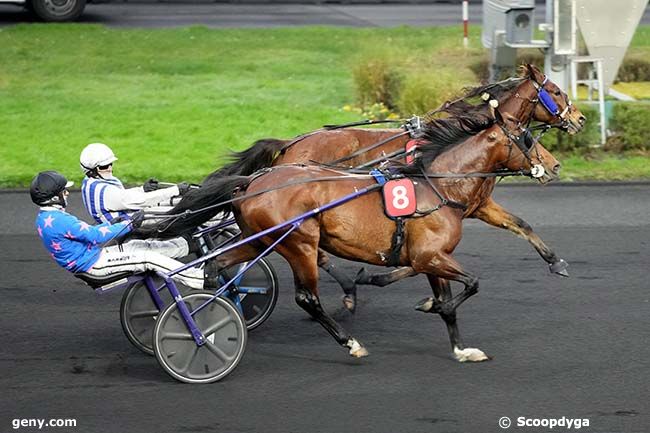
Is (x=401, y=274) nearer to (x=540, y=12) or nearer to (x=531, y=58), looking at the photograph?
(x=531, y=58)

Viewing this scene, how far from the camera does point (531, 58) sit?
52.9 ft

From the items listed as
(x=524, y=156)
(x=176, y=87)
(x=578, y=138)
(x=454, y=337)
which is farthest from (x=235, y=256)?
(x=176, y=87)

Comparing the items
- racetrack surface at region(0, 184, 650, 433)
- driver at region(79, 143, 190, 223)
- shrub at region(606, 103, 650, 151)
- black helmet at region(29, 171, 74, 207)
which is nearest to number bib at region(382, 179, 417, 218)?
racetrack surface at region(0, 184, 650, 433)

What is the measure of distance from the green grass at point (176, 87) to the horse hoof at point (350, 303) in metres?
4.87

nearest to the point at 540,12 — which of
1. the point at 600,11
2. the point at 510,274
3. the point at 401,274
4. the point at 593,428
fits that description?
the point at 600,11

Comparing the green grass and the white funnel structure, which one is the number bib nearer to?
the green grass

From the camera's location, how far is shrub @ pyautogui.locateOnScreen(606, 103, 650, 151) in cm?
1319

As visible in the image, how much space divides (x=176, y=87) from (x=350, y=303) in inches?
376

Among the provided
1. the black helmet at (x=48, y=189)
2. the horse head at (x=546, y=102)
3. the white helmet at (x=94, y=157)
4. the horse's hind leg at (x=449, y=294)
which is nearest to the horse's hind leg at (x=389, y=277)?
the horse's hind leg at (x=449, y=294)

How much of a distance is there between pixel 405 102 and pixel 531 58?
2674 mm

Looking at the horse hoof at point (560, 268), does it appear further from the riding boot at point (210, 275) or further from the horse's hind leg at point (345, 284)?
the riding boot at point (210, 275)

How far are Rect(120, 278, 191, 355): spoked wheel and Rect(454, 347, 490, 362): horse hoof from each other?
1867 mm

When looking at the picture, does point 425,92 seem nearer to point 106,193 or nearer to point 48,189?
point 106,193

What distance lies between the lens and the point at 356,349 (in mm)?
7520
